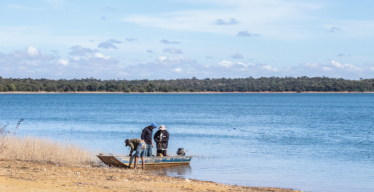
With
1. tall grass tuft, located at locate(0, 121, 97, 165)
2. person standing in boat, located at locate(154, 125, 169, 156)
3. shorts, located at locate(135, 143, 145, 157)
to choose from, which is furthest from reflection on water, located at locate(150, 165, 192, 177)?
tall grass tuft, located at locate(0, 121, 97, 165)

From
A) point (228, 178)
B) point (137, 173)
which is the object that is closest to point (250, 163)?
point (228, 178)

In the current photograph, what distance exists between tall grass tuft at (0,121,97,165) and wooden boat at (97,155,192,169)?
1.54 metres

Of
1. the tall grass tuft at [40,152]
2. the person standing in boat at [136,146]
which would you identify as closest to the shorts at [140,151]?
the person standing in boat at [136,146]

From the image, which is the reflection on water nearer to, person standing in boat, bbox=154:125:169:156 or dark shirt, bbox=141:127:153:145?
person standing in boat, bbox=154:125:169:156

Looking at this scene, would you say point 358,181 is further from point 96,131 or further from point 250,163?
point 96,131

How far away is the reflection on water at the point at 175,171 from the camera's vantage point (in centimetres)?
1847

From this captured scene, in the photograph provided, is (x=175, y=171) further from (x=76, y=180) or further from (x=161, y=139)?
(x=76, y=180)

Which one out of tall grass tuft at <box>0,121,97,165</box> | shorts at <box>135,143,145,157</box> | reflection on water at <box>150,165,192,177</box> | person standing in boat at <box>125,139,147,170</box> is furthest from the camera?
reflection on water at <box>150,165,192,177</box>

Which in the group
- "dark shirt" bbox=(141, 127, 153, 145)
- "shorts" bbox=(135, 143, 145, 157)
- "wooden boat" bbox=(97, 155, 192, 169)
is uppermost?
"dark shirt" bbox=(141, 127, 153, 145)

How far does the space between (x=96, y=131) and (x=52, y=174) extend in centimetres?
2427

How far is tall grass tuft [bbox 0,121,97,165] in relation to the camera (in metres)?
17.8

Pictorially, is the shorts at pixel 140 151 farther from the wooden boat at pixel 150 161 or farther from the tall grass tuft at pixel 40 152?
the tall grass tuft at pixel 40 152

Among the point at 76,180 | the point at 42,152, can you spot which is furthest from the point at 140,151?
the point at 76,180

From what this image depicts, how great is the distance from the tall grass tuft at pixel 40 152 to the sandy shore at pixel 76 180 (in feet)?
5.92
